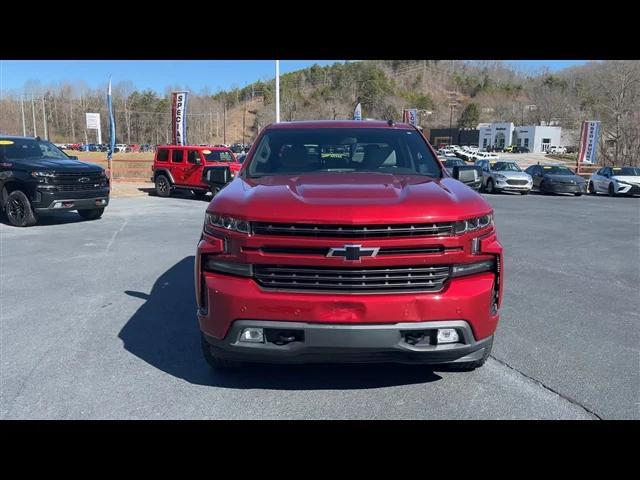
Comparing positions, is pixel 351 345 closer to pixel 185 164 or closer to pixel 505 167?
pixel 185 164

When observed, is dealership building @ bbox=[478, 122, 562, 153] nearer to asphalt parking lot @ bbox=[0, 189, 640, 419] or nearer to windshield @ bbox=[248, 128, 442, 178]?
asphalt parking lot @ bbox=[0, 189, 640, 419]

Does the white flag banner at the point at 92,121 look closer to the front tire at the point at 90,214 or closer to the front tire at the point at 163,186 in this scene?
the front tire at the point at 163,186

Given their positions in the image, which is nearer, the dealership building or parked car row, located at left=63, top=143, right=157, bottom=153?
parked car row, located at left=63, top=143, right=157, bottom=153

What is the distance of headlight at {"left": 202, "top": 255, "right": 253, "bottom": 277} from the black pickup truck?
9.34 metres

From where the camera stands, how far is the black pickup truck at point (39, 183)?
11164 mm

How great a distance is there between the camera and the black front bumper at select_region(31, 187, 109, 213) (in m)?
11.2

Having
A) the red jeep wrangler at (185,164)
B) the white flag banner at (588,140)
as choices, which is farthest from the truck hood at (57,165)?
the white flag banner at (588,140)

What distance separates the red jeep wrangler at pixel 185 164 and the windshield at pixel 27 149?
23.1 feet

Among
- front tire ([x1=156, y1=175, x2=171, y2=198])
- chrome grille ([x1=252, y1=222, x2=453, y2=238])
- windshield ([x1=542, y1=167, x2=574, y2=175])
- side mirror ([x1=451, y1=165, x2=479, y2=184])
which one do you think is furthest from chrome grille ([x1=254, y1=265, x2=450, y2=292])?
windshield ([x1=542, y1=167, x2=574, y2=175])

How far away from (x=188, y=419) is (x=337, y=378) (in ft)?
3.76

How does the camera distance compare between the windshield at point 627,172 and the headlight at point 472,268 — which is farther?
the windshield at point 627,172

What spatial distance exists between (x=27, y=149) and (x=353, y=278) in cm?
1148
